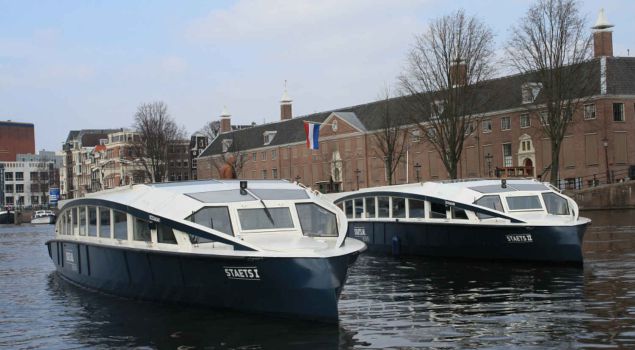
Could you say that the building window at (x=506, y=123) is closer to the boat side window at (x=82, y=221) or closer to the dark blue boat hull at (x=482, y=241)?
the dark blue boat hull at (x=482, y=241)

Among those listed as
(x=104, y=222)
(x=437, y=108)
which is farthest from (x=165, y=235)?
(x=437, y=108)

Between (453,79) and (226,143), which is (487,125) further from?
(226,143)

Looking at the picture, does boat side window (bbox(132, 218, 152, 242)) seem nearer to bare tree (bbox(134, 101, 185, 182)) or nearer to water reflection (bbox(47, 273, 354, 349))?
water reflection (bbox(47, 273, 354, 349))

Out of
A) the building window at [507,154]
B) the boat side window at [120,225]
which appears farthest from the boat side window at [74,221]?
the building window at [507,154]

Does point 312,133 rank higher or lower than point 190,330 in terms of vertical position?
higher

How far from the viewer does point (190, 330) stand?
1614 centimetres

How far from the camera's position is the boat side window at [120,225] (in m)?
19.5

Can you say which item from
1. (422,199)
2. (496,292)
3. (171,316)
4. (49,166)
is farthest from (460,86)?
(49,166)

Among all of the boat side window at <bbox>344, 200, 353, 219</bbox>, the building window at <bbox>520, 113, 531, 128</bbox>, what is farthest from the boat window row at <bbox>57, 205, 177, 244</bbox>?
the building window at <bbox>520, 113, 531, 128</bbox>

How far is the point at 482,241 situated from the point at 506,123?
55476 mm

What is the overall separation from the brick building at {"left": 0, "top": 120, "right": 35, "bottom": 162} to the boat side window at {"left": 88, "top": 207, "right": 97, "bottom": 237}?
7191 inches

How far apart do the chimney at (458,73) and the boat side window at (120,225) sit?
1809 inches

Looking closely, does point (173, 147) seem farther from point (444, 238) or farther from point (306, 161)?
point (444, 238)

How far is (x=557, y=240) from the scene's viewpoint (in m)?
24.3
